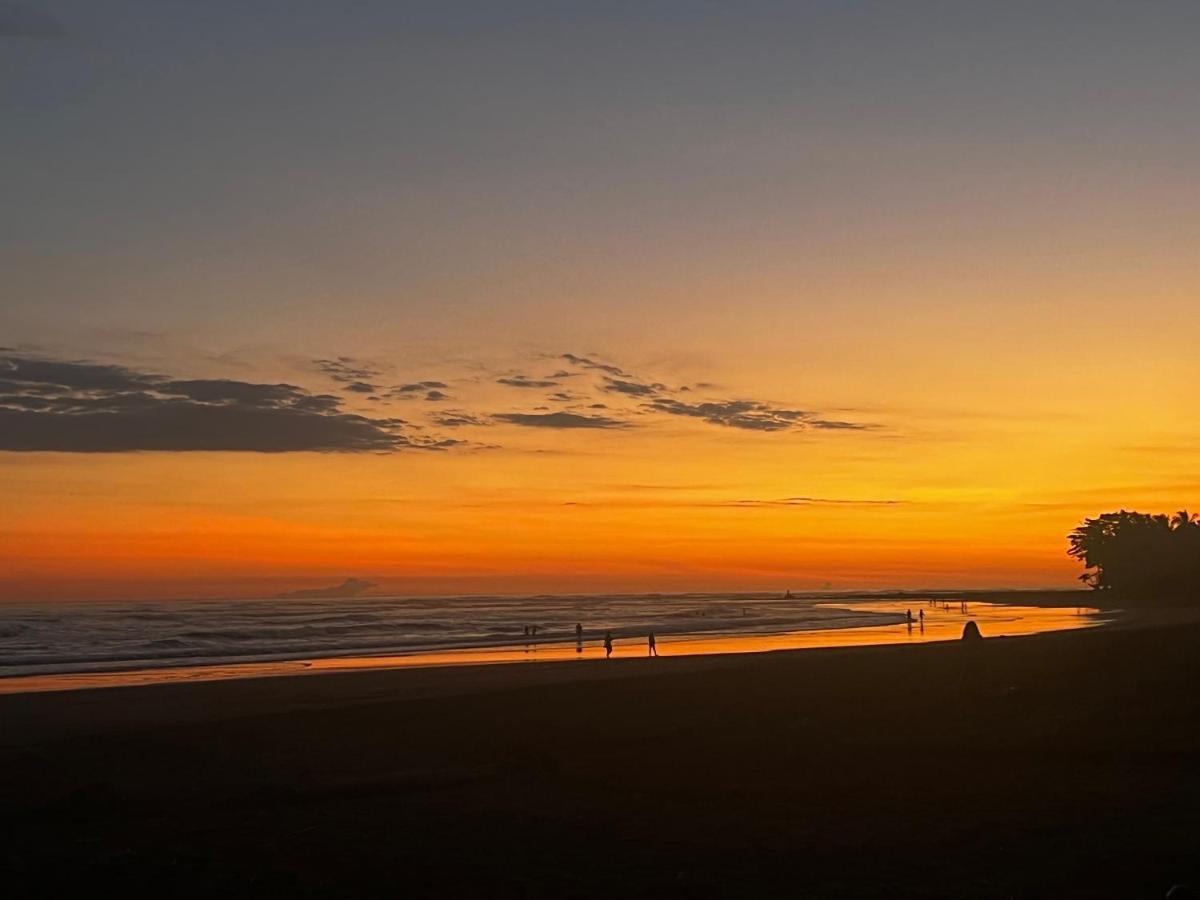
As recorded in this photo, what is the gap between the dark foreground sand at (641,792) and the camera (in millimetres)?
9562

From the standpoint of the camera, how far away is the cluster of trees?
108 meters

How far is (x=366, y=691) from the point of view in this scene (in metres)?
29.6

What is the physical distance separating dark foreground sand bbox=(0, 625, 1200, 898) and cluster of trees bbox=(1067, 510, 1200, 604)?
9244 centimetres

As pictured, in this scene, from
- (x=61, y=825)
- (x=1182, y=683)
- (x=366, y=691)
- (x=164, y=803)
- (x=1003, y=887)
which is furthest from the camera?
(x=366, y=691)

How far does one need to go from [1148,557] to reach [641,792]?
11583 cm

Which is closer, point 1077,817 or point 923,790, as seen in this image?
point 1077,817

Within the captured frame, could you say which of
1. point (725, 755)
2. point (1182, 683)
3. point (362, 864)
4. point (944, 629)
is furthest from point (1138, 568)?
point (362, 864)

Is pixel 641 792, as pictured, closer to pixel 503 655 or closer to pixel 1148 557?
pixel 503 655

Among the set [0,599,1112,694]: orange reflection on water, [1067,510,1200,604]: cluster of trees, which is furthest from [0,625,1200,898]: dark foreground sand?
[1067,510,1200,604]: cluster of trees

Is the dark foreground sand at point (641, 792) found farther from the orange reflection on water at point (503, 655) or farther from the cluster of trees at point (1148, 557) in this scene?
the cluster of trees at point (1148, 557)

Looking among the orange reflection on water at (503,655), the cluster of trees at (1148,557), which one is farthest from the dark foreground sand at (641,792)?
the cluster of trees at (1148,557)

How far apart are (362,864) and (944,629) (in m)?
62.7

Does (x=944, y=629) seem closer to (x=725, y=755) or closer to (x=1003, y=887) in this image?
(x=725, y=755)

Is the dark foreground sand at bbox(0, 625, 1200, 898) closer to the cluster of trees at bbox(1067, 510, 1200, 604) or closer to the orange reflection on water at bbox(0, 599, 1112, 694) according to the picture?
the orange reflection on water at bbox(0, 599, 1112, 694)
